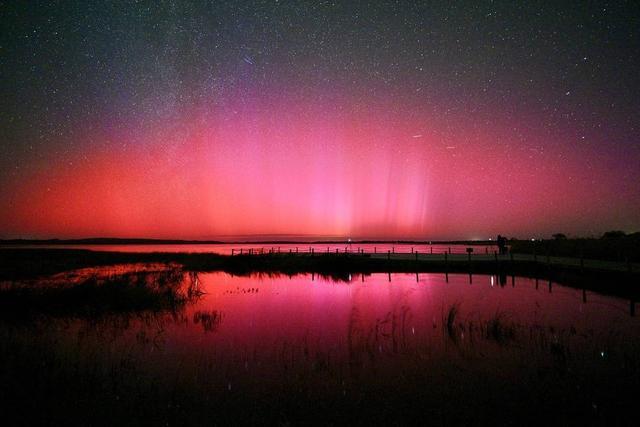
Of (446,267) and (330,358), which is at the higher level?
(446,267)

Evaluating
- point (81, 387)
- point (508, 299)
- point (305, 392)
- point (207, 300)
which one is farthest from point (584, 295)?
point (81, 387)

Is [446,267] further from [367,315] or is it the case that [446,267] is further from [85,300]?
[85,300]

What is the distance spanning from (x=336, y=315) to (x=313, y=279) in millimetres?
16475

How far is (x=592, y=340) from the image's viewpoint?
12.2 meters

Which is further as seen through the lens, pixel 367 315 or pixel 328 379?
pixel 367 315

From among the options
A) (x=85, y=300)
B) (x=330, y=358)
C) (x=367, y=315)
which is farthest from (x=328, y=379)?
(x=85, y=300)

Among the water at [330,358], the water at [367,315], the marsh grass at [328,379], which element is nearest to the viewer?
the marsh grass at [328,379]

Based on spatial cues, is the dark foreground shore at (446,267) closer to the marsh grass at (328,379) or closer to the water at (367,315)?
the water at (367,315)

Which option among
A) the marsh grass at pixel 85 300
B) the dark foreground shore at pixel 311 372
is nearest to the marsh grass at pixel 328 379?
the dark foreground shore at pixel 311 372

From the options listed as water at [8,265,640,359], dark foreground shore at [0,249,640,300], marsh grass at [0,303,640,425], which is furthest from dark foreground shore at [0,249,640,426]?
dark foreground shore at [0,249,640,300]

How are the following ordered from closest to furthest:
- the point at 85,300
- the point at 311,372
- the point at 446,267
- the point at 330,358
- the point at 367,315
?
the point at 311,372 < the point at 330,358 < the point at 367,315 < the point at 85,300 < the point at 446,267

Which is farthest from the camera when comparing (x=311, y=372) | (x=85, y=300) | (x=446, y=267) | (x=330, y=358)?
(x=446, y=267)

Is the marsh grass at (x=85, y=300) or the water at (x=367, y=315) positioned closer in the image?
the water at (x=367, y=315)

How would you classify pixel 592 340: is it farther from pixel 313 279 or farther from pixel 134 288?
pixel 313 279
